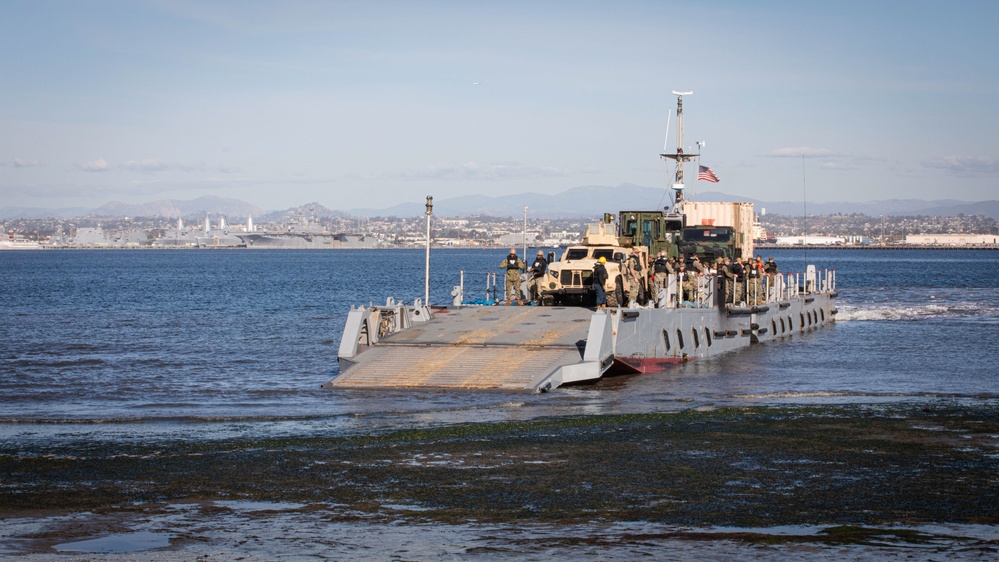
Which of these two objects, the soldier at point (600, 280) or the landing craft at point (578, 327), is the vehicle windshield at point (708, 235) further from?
the soldier at point (600, 280)

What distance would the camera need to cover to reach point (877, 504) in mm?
11359

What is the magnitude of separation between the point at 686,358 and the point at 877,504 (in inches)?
634

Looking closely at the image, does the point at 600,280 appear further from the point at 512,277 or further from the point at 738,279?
the point at 738,279

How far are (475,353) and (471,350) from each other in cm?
24

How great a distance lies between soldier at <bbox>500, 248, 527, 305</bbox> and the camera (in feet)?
93.1

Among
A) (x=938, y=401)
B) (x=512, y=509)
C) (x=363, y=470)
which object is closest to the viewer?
(x=512, y=509)

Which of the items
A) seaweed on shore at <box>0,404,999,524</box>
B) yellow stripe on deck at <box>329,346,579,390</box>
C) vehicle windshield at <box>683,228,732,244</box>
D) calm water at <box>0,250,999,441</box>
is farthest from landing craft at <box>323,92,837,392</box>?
seaweed on shore at <box>0,404,999,524</box>

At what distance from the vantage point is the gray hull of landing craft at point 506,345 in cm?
2127

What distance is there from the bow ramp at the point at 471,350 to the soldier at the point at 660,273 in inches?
111

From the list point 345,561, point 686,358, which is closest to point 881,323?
point 686,358

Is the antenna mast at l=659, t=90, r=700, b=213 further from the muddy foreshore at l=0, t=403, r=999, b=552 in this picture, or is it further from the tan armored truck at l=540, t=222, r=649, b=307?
the muddy foreshore at l=0, t=403, r=999, b=552

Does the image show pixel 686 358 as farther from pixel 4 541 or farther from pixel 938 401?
pixel 4 541

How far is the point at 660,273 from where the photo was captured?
2788 cm

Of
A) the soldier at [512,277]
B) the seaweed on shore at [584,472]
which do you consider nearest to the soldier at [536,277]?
the soldier at [512,277]
